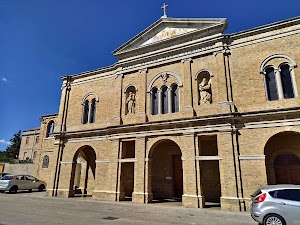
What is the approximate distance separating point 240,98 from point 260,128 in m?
2.14

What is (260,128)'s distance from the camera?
11.9 meters

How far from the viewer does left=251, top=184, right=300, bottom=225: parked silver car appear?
6.79 meters

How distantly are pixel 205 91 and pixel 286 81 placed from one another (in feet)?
15.0

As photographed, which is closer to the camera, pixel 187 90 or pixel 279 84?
pixel 279 84

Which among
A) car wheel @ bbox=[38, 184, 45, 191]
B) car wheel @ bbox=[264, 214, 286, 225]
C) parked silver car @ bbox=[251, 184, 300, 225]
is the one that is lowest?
car wheel @ bbox=[38, 184, 45, 191]

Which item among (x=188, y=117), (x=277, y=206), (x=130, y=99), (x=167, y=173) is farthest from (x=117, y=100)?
(x=277, y=206)

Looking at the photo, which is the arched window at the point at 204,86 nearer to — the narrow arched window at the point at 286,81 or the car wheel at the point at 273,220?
the narrow arched window at the point at 286,81

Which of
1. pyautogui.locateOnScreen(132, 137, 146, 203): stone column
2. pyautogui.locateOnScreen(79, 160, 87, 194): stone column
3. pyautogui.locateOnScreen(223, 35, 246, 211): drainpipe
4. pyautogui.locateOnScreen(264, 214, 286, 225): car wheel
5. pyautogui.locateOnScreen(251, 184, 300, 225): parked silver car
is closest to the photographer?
pyautogui.locateOnScreen(251, 184, 300, 225): parked silver car

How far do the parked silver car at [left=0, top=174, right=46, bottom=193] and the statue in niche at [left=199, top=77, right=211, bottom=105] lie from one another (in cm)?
1760

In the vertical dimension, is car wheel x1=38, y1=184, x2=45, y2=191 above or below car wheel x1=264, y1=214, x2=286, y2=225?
below

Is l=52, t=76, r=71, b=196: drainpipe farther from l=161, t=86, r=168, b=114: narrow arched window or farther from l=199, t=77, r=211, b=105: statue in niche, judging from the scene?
l=199, t=77, r=211, b=105: statue in niche

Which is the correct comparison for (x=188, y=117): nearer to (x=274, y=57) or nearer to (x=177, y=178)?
(x=177, y=178)

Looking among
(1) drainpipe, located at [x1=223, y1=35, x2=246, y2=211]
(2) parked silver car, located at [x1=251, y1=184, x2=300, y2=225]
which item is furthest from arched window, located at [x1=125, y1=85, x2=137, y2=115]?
(2) parked silver car, located at [x1=251, y1=184, x2=300, y2=225]

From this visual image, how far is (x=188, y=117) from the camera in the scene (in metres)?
13.4
